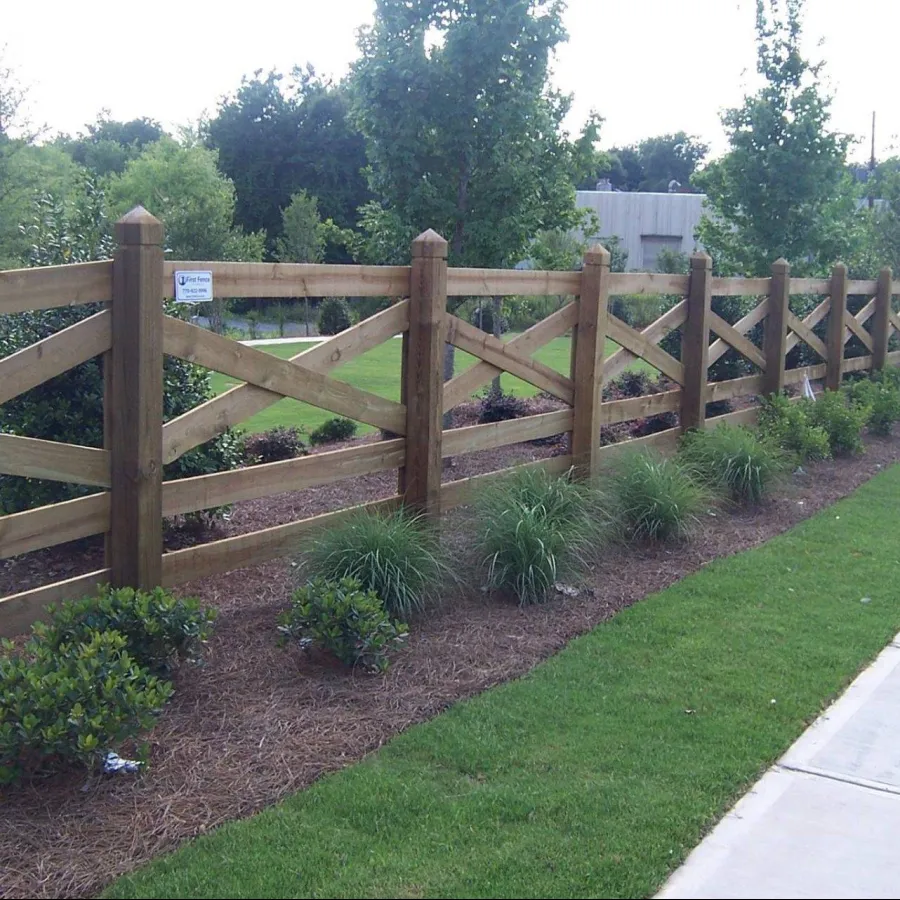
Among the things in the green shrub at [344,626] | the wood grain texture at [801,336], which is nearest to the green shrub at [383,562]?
the green shrub at [344,626]

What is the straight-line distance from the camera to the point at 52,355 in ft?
15.3

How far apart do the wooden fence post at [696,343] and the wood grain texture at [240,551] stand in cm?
460

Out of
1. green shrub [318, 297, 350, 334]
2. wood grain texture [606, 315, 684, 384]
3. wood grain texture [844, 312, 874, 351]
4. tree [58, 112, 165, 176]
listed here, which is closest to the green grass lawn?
wood grain texture [606, 315, 684, 384]

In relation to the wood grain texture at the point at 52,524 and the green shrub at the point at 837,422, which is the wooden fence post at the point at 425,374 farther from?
the green shrub at the point at 837,422

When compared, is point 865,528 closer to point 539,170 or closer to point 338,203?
point 539,170

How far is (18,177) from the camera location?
2648 centimetres

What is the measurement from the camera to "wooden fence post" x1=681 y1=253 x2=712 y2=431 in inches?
395

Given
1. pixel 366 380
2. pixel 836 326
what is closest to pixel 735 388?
pixel 836 326

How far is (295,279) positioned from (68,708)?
2719 millimetres

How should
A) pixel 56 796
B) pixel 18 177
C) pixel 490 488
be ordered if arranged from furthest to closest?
pixel 18 177
pixel 490 488
pixel 56 796

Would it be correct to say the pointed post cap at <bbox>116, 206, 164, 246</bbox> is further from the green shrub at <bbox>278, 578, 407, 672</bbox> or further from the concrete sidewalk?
the concrete sidewalk

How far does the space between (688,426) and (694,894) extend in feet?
23.4

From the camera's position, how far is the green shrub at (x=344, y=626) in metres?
4.94

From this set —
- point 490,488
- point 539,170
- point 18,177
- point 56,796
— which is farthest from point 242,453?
point 18,177
